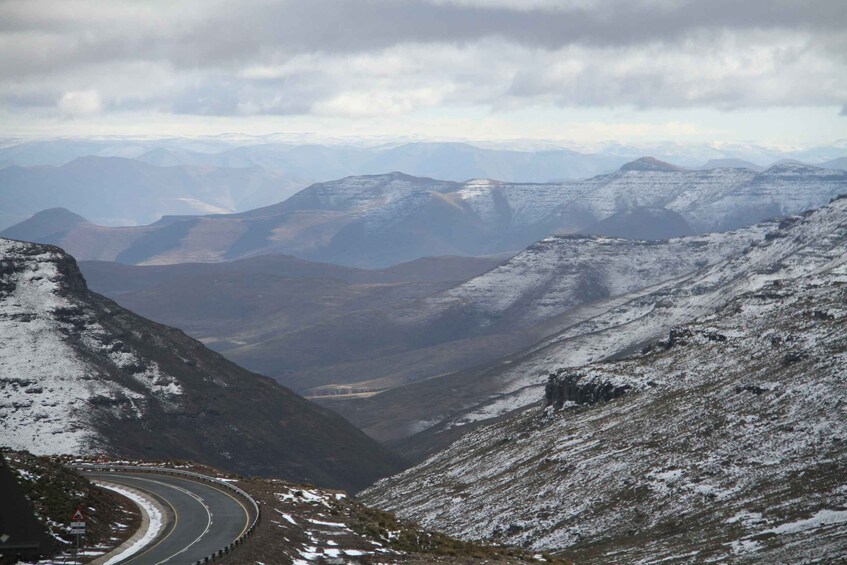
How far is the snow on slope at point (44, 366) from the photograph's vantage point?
151000 millimetres

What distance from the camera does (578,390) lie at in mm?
156875

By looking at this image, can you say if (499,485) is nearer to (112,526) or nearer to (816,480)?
(816,480)

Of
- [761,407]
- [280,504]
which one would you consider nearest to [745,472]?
[761,407]

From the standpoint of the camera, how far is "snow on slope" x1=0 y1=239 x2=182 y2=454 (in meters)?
151

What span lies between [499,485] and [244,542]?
74.1m

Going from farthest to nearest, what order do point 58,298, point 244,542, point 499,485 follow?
1. point 58,298
2. point 499,485
3. point 244,542

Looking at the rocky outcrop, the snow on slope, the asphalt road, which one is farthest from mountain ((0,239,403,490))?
the asphalt road

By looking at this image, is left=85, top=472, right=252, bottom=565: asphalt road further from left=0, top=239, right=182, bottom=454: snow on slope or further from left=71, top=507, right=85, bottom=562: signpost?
left=0, top=239, right=182, bottom=454: snow on slope

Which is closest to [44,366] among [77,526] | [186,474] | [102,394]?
[102,394]

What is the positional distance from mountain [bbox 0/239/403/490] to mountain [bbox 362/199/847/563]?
35.1 meters

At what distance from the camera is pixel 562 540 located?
9650cm

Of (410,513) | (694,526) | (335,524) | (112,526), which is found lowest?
(410,513)

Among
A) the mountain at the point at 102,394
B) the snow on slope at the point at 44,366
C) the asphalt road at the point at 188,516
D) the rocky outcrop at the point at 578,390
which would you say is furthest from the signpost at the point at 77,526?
the rocky outcrop at the point at 578,390

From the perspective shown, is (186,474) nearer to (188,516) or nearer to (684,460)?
(188,516)
